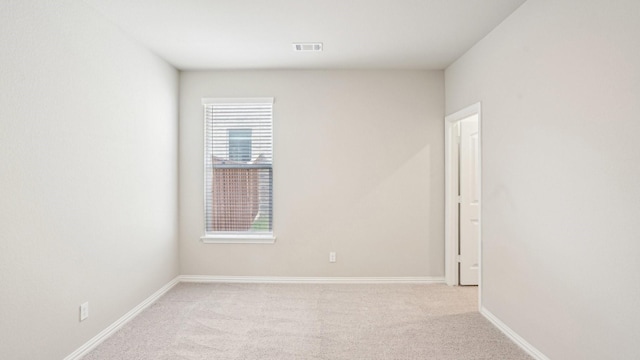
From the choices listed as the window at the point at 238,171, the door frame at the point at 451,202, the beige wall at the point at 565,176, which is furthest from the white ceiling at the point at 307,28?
the door frame at the point at 451,202

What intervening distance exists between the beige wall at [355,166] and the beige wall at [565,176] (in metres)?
1.09

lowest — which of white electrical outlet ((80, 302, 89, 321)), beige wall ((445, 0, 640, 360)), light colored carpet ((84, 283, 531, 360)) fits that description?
light colored carpet ((84, 283, 531, 360))

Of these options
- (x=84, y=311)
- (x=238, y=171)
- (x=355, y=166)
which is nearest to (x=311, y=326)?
(x=84, y=311)

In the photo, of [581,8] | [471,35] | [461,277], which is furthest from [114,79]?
[461,277]

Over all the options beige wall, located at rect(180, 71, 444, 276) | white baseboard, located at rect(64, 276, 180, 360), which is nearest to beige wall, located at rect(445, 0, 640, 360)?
beige wall, located at rect(180, 71, 444, 276)

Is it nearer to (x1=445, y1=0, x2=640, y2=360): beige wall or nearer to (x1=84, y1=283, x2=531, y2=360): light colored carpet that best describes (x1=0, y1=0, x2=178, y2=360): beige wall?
(x1=84, y1=283, x2=531, y2=360): light colored carpet

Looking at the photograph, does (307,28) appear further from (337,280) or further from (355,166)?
(337,280)

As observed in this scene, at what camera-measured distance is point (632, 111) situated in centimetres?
180

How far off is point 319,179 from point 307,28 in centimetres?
183

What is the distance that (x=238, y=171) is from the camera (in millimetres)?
4488

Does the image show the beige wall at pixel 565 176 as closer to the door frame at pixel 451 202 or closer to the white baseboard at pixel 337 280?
the door frame at pixel 451 202

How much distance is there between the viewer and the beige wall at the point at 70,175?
2.05 meters

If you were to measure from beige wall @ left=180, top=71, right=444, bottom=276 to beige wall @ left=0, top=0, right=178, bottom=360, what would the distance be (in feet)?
4.61

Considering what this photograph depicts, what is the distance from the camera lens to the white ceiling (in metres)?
2.75
